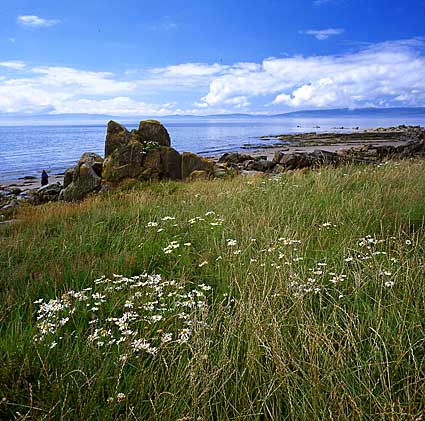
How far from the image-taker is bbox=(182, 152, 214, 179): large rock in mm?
15898

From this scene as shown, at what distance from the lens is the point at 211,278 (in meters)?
3.98

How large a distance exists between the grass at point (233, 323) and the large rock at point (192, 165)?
9.57 m

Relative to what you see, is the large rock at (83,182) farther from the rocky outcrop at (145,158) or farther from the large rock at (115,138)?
the large rock at (115,138)

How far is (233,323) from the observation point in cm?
267

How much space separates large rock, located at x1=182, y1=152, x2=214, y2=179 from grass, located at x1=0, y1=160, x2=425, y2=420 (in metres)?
9.57

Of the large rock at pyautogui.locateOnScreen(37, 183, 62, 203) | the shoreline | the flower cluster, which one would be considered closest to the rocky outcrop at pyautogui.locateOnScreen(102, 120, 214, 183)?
the large rock at pyautogui.locateOnScreen(37, 183, 62, 203)

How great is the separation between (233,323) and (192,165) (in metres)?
13.8

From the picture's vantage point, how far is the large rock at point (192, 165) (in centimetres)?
1590

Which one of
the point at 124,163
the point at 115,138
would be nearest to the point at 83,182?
the point at 124,163

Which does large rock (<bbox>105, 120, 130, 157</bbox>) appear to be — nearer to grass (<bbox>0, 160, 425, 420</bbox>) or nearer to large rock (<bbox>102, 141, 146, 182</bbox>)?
large rock (<bbox>102, 141, 146, 182</bbox>)

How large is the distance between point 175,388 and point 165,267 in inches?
95.7

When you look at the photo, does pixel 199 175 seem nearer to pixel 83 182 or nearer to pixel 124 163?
pixel 124 163

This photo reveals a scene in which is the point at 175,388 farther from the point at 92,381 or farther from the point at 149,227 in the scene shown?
the point at 149,227

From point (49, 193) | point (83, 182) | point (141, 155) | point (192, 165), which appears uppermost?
point (141, 155)
